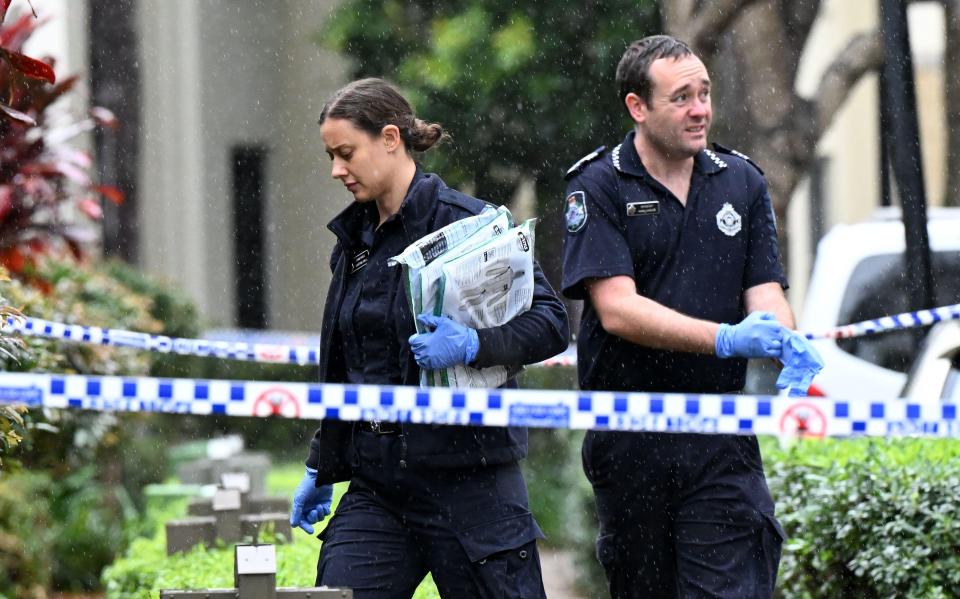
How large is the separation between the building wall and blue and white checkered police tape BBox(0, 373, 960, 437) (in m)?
15.3

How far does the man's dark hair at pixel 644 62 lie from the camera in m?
4.50

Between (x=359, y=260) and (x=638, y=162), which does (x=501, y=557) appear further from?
(x=638, y=162)

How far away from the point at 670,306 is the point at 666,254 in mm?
139

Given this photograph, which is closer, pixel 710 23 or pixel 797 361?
pixel 797 361

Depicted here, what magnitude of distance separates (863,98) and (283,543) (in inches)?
854

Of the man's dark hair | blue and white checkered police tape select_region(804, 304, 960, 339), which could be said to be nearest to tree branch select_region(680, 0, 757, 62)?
blue and white checkered police tape select_region(804, 304, 960, 339)

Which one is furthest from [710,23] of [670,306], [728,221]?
[670,306]

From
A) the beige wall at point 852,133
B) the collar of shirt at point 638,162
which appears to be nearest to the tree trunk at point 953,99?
the collar of shirt at point 638,162

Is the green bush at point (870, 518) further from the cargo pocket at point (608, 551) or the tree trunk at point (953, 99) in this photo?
the tree trunk at point (953, 99)

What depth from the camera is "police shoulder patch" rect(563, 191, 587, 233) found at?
4.43 m

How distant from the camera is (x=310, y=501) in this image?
452 cm

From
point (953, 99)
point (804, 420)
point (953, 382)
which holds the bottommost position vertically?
point (804, 420)

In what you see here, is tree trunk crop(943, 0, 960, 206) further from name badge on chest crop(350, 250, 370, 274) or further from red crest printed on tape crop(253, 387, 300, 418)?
red crest printed on tape crop(253, 387, 300, 418)

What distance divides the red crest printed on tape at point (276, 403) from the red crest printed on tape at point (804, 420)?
111cm
